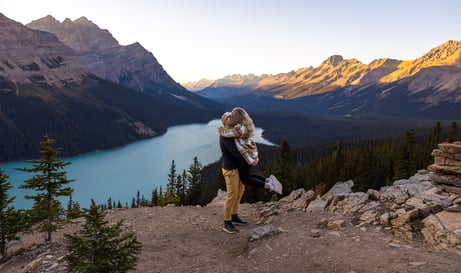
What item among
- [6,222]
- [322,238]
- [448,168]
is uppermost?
[448,168]

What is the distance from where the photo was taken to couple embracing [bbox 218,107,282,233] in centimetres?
1114

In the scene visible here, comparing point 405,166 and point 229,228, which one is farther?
point 405,166

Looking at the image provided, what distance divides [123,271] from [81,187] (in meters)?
127

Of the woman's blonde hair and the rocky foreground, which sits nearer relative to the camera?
the rocky foreground

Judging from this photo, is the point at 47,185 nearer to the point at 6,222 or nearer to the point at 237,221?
the point at 6,222

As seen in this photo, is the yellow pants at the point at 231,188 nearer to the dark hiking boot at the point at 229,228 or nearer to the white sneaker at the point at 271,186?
the dark hiking boot at the point at 229,228

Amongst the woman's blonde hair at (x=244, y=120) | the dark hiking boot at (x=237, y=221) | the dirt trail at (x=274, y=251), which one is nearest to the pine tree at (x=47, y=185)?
the dirt trail at (x=274, y=251)

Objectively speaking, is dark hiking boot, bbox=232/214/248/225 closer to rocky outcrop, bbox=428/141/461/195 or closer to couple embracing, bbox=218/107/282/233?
couple embracing, bbox=218/107/282/233

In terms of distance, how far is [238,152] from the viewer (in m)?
11.1

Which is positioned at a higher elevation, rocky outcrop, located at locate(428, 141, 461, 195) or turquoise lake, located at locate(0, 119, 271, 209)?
rocky outcrop, located at locate(428, 141, 461, 195)

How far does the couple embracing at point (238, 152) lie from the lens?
36.6 feet

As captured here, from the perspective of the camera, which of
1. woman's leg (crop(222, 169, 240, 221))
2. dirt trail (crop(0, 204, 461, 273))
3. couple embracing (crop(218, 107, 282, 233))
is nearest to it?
dirt trail (crop(0, 204, 461, 273))

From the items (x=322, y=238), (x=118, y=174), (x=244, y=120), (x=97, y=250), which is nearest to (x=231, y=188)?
(x=244, y=120)

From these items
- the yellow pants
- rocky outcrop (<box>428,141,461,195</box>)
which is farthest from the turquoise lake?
rocky outcrop (<box>428,141,461,195</box>)
